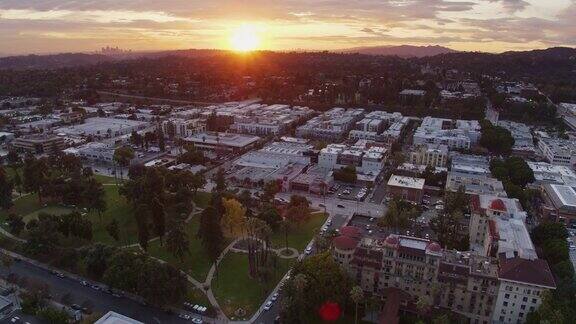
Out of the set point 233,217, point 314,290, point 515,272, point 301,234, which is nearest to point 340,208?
point 301,234

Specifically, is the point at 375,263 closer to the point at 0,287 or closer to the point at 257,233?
the point at 257,233

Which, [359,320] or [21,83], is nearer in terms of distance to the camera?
[359,320]

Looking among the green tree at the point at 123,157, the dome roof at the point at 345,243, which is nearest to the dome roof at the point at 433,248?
the dome roof at the point at 345,243

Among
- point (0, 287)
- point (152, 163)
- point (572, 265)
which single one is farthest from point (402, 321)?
point (152, 163)

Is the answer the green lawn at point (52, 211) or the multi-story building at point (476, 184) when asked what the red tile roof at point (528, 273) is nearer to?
the multi-story building at point (476, 184)

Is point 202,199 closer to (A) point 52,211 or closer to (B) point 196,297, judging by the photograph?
(A) point 52,211
